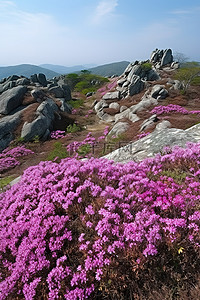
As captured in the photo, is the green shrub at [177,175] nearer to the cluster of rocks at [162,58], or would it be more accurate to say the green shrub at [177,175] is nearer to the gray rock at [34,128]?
the gray rock at [34,128]

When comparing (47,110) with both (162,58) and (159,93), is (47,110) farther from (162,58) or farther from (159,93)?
(162,58)

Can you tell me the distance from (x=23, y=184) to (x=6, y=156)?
21026 mm

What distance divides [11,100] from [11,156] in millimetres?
15092

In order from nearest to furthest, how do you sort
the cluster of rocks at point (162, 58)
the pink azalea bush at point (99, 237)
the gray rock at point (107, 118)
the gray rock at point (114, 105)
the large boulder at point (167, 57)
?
the pink azalea bush at point (99, 237), the gray rock at point (107, 118), the gray rock at point (114, 105), the cluster of rocks at point (162, 58), the large boulder at point (167, 57)

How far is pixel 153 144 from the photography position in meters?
8.03

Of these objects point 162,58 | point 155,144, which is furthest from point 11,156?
point 162,58

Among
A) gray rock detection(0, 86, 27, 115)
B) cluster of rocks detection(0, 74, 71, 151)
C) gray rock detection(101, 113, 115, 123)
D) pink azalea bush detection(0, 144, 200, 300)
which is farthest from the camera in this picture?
gray rock detection(101, 113, 115, 123)

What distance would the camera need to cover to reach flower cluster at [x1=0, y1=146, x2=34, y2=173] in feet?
69.7

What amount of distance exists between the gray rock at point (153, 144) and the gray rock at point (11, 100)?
1219 inches

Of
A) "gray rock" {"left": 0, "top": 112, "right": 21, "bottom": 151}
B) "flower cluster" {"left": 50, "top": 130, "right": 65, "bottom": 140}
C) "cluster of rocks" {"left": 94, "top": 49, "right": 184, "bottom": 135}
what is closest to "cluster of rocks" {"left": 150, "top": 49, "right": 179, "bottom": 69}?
"cluster of rocks" {"left": 94, "top": 49, "right": 184, "bottom": 135}

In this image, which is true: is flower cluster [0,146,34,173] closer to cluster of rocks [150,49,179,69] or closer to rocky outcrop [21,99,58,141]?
rocky outcrop [21,99,58,141]

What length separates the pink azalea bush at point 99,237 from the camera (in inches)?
103

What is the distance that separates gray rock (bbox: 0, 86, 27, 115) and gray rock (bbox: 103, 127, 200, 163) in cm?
3096

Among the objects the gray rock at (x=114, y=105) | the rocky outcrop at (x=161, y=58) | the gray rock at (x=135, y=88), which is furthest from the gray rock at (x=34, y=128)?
the rocky outcrop at (x=161, y=58)
